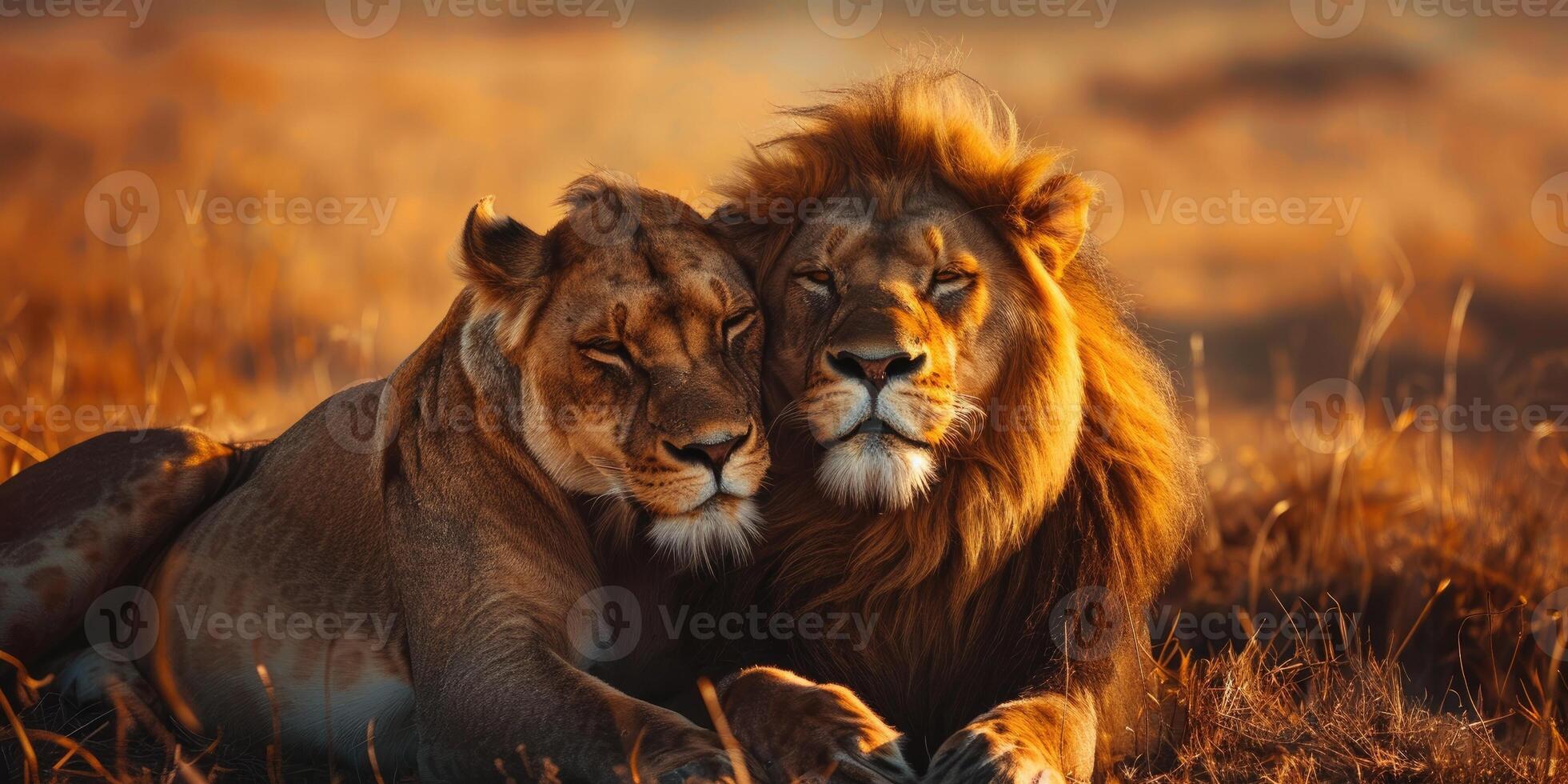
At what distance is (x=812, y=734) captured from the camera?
332cm

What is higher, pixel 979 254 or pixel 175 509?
pixel 979 254

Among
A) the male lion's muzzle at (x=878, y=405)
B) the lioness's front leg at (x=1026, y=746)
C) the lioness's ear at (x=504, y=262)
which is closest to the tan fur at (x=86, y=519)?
the lioness's ear at (x=504, y=262)

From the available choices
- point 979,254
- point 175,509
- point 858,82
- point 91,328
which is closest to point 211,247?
point 91,328

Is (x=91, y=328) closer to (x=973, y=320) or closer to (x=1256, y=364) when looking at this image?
(x=973, y=320)

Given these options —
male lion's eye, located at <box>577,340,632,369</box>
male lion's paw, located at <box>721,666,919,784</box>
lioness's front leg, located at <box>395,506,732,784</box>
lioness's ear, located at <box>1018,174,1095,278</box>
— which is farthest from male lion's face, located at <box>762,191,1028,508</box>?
lioness's front leg, located at <box>395,506,732,784</box>

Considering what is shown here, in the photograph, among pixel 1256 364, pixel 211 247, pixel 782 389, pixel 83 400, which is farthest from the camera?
pixel 1256 364

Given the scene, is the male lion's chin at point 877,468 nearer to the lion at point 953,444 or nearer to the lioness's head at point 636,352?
the lion at point 953,444

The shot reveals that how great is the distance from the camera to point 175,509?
15.6 feet

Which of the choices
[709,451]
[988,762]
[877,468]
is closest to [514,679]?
[709,451]

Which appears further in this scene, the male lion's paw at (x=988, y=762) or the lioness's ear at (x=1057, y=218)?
the lioness's ear at (x=1057, y=218)

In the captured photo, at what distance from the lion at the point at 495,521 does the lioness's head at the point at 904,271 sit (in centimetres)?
17

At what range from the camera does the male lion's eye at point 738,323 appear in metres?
3.83

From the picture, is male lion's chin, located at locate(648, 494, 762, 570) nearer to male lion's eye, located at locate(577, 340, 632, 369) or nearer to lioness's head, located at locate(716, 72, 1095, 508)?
lioness's head, located at locate(716, 72, 1095, 508)

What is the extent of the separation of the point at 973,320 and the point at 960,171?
0.46m
